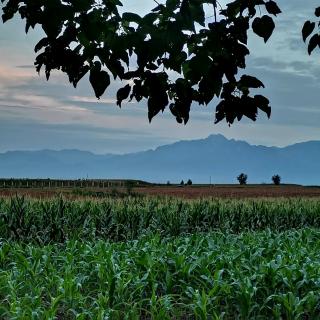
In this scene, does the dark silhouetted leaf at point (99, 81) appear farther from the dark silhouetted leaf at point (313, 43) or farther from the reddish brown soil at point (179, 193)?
the reddish brown soil at point (179, 193)

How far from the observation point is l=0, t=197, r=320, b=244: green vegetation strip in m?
14.5

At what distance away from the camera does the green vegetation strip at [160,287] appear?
20.3ft

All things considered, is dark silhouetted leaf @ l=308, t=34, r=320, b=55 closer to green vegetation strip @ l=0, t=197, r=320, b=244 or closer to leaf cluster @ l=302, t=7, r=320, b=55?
leaf cluster @ l=302, t=7, r=320, b=55

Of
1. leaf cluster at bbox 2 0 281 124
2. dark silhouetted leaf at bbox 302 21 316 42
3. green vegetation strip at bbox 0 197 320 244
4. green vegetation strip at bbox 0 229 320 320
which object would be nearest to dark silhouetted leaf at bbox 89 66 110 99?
leaf cluster at bbox 2 0 281 124

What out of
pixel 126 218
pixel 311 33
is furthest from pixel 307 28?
pixel 126 218

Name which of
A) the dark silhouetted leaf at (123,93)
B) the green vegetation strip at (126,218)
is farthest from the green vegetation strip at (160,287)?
the green vegetation strip at (126,218)

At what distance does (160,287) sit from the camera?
7.71m

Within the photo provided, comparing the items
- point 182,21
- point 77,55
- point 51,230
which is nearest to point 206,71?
point 182,21

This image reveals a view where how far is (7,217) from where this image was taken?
14469 millimetres

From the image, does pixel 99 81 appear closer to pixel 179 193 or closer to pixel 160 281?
pixel 160 281

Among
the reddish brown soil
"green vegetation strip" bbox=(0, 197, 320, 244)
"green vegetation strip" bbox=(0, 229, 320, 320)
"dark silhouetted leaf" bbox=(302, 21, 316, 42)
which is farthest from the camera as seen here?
the reddish brown soil

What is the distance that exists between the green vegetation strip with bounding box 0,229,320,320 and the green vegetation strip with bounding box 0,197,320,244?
4.89 meters

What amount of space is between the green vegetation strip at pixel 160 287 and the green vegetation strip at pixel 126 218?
489cm

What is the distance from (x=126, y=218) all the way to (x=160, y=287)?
26.3 feet
